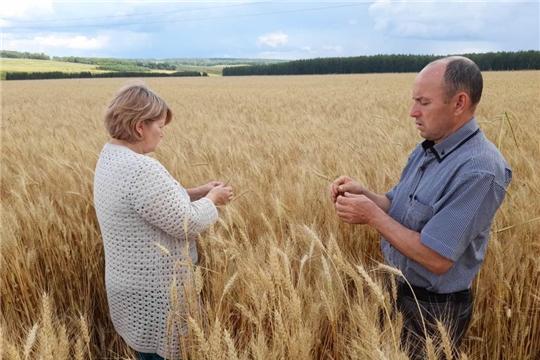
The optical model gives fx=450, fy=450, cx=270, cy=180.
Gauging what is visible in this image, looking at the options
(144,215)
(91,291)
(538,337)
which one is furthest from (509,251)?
(91,291)

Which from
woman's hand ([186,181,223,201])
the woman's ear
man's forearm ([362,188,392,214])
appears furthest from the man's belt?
the woman's ear

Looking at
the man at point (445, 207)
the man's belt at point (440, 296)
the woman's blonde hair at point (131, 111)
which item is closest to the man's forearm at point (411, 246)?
the man at point (445, 207)

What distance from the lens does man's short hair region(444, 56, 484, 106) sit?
1.62 metres

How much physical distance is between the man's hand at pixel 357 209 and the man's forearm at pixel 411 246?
3cm

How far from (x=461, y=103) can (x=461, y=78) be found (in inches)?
3.5

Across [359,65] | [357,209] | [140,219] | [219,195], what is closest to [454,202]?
[357,209]

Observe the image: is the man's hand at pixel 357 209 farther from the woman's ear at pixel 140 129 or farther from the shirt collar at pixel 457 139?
the woman's ear at pixel 140 129

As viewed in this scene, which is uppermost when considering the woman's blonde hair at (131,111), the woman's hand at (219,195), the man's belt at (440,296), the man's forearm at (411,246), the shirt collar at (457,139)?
the woman's blonde hair at (131,111)

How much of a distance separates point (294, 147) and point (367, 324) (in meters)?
2.89

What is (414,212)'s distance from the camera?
5.52ft

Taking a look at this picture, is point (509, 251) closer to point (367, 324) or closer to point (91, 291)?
point (367, 324)

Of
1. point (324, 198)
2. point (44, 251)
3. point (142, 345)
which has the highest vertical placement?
point (324, 198)

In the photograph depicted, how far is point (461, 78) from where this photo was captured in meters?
1.62

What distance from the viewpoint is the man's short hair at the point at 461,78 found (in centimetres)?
162
